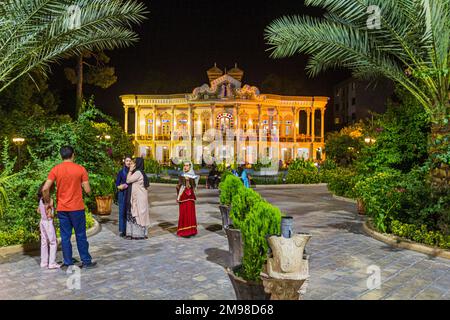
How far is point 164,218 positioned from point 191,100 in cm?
3763

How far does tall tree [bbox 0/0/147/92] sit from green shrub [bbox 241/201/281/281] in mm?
6236

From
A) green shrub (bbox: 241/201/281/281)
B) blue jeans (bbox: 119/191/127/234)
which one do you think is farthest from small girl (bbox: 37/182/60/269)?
green shrub (bbox: 241/201/281/281)

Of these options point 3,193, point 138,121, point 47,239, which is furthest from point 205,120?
point 47,239

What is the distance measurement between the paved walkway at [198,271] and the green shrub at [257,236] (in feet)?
3.58

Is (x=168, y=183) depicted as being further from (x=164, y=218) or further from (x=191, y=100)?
(x=191, y=100)

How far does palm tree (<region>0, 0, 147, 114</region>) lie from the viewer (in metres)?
8.41

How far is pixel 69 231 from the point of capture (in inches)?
246

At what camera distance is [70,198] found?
613 centimetres

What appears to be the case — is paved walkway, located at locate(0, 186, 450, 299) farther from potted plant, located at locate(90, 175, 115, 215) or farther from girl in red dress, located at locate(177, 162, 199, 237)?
potted plant, located at locate(90, 175, 115, 215)

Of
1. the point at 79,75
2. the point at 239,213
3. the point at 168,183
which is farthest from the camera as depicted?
the point at 168,183
